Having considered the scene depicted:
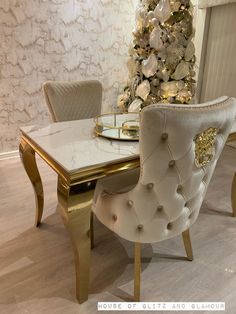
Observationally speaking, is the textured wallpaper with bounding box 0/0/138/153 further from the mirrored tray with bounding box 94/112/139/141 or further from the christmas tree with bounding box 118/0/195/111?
the mirrored tray with bounding box 94/112/139/141

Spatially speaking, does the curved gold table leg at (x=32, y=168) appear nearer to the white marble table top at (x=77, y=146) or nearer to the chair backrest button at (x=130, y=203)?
the white marble table top at (x=77, y=146)

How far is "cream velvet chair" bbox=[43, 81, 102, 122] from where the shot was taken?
1923mm

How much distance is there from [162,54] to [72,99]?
4.27 feet

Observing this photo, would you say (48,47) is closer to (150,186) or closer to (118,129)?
(118,129)

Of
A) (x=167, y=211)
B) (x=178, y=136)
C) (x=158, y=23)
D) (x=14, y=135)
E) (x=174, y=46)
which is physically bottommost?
(x=14, y=135)

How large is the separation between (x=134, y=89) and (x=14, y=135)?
1.44 metres

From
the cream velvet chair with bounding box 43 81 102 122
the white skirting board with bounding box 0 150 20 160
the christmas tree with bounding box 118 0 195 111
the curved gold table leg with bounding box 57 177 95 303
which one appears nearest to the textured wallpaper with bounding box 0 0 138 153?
the white skirting board with bounding box 0 150 20 160

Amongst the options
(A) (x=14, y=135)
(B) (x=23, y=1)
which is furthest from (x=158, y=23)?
(A) (x=14, y=135)

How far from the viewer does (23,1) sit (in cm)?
269

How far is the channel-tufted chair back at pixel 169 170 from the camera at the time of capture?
1002mm

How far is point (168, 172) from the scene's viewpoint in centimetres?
112

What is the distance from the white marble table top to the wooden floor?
738 mm

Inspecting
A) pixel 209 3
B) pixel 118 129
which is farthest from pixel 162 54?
pixel 118 129

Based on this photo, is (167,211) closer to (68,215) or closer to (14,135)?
(68,215)
